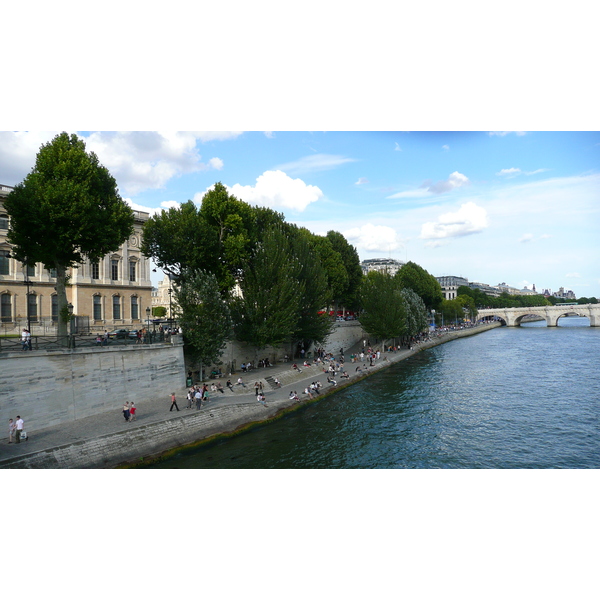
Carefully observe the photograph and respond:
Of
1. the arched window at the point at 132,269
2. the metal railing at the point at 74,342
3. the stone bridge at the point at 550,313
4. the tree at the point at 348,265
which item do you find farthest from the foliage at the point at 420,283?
the metal railing at the point at 74,342

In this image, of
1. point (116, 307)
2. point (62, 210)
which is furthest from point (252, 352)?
point (62, 210)

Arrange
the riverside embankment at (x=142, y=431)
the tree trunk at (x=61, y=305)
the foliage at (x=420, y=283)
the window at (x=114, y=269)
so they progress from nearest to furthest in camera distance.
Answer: the riverside embankment at (x=142, y=431)
the tree trunk at (x=61, y=305)
the window at (x=114, y=269)
the foliage at (x=420, y=283)

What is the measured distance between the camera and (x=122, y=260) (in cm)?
4334

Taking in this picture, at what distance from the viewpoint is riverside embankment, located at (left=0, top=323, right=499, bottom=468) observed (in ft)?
59.4

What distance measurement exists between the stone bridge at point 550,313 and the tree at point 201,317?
358ft

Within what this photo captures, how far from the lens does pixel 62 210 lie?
23688 mm

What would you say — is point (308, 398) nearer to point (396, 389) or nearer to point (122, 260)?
point (396, 389)

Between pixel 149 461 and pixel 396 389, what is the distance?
78.5 feet

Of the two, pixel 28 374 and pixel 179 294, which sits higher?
pixel 179 294

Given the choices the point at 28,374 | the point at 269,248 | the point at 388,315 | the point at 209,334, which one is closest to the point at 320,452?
the point at 209,334

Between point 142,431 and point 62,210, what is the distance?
13.1 metres

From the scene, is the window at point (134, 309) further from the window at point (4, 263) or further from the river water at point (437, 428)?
the river water at point (437, 428)

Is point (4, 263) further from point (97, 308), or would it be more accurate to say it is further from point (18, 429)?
point (18, 429)

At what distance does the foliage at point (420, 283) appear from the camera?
292 feet
